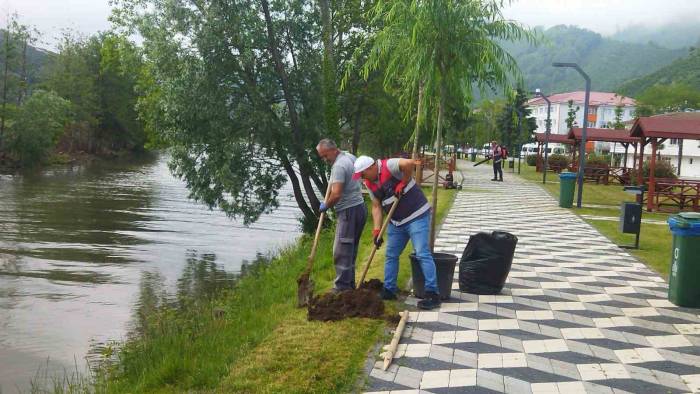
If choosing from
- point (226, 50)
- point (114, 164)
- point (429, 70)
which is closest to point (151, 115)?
point (226, 50)

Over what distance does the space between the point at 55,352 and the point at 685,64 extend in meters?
127

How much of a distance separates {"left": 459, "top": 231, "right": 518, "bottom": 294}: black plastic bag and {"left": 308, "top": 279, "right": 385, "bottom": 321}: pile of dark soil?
1.35 meters

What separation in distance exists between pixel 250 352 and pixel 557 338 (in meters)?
2.87

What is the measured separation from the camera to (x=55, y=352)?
8727 millimetres

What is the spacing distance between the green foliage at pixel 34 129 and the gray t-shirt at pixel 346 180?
140 ft

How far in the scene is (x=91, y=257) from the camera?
625 inches

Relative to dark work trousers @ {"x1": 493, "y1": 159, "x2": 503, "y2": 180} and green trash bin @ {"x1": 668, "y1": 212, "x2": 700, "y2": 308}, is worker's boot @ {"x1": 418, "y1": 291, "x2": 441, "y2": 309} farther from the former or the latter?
dark work trousers @ {"x1": 493, "y1": 159, "x2": 503, "y2": 180}

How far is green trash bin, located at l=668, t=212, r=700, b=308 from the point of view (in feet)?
24.3

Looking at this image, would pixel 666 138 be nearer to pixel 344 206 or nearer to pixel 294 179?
pixel 294 179

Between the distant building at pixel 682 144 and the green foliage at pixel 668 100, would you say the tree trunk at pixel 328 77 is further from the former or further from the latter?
the green foliage at pixel 668 100

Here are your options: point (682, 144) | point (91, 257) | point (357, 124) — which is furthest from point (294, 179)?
point (682, 144)

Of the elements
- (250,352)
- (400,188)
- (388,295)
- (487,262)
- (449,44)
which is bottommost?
(250,352)

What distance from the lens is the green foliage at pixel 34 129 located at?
44188 mm

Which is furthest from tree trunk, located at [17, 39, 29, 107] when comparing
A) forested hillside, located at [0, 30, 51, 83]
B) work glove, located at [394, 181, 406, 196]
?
work glove, located at [394, 181, 406, 196]
